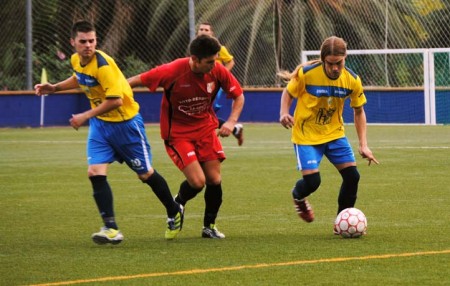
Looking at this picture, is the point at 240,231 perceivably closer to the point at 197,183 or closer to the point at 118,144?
the point at 197,183

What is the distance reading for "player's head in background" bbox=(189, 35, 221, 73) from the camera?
8.68m

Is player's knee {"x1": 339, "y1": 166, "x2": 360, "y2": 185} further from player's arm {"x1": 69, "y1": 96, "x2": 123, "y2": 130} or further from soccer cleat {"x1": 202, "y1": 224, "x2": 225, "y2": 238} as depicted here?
player's arm {"x1": 69, "y1": 96, "x2": 123, "y2": 130}

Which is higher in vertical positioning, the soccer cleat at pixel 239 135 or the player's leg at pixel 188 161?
the soccer cleat at pixel 239 135

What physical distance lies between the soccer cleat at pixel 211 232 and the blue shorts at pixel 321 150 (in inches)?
34.3

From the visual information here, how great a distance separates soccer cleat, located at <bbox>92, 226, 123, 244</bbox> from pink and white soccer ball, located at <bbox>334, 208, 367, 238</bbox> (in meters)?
1.70

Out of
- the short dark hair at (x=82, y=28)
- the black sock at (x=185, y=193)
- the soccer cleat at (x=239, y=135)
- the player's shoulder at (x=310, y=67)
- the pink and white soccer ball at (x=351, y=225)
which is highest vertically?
the short dark hair at (x=82, y=28)

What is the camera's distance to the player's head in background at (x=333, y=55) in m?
8.80

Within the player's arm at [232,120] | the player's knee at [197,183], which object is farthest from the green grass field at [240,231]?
the player's arm at [232,120]

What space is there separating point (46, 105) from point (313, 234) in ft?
66.9

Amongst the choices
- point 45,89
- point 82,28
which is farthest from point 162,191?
point 82,28

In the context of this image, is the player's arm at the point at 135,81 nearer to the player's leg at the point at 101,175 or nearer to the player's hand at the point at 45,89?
the player's leg at the point at 101,175

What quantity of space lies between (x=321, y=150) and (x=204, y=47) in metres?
1.35

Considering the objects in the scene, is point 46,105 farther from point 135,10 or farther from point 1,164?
point 1,164

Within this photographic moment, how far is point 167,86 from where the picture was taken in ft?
29.5
